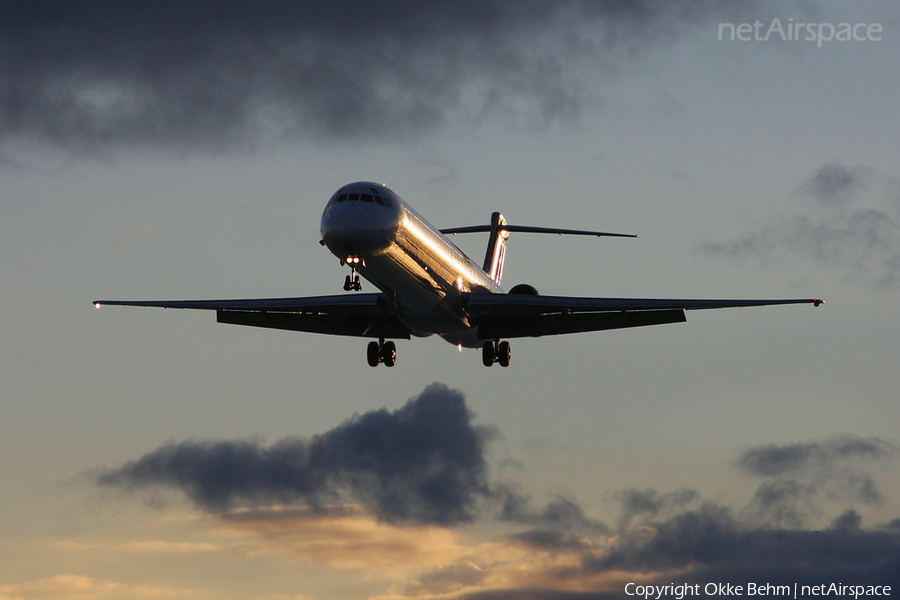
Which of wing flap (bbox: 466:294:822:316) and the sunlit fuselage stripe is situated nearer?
the sunlit fuselage stripe

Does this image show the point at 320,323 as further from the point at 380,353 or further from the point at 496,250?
the point at 496,250

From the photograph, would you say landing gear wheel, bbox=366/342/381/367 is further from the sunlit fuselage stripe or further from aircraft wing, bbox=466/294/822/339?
aircraft wing, bbox=466/294/822/339

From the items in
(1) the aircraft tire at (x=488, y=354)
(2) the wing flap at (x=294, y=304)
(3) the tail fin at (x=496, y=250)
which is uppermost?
(3) the tail fin at (x=496, y=250)

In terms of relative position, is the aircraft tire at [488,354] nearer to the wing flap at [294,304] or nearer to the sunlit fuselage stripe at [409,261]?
the sunlit fuselage stripe at [409,261]

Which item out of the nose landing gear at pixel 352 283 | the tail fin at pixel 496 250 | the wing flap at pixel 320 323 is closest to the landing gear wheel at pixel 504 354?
the wing flap at pixel 320 323

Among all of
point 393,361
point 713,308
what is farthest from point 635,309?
point 393,361

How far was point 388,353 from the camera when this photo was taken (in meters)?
46.1

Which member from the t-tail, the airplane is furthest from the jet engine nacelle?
the t-tail

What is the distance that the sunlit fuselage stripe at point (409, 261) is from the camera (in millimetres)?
36438

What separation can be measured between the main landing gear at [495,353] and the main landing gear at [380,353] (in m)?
3.48

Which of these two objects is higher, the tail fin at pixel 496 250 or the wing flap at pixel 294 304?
the tail fin at pixel 496 250

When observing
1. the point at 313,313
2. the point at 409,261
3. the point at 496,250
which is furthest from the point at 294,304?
the point at 496,250

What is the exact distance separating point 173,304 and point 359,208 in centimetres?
1170

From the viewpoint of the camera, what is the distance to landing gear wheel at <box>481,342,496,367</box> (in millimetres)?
46031
